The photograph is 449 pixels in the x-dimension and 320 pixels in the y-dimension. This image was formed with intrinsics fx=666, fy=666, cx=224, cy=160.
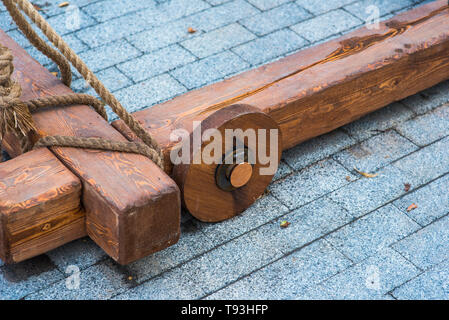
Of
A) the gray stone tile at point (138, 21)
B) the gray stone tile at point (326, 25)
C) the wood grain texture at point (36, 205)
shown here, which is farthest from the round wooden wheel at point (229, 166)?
the gray stone tile at point (138, 21)

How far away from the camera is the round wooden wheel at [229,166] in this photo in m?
2.93

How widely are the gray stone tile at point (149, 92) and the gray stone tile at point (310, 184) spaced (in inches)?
39.5

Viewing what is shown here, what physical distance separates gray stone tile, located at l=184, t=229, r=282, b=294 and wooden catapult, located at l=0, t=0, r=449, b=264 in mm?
178


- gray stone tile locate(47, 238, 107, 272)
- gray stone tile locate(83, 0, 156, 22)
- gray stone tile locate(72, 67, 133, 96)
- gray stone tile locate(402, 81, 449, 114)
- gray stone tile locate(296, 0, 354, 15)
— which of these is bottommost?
gray stone tile locate(47, 238, 107, 272)

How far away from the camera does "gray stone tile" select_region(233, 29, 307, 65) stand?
4.40 meters

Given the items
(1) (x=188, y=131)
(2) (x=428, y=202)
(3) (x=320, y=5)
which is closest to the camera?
(1) (x=188, y=131)

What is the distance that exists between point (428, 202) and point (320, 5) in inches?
83.8

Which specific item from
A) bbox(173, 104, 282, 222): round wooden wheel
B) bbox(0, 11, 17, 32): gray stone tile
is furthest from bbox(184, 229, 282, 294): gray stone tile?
bbox(0, 11, 17, 32): gray stone tile

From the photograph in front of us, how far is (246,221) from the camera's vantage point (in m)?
3.23

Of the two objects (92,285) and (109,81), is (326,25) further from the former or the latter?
(92,285)

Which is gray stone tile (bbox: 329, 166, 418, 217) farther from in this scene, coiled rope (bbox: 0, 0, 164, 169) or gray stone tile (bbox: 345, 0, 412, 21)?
gray stone tile (bbox: 345, 0, 412, 21)

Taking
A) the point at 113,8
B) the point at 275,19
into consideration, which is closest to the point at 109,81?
the point at 113,8

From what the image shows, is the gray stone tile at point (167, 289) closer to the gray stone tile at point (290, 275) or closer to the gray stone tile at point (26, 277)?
the gray stone tile at point (290, 275)
